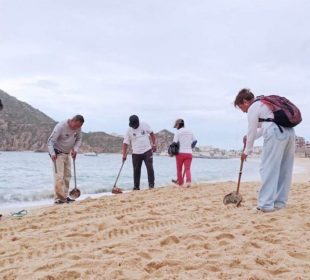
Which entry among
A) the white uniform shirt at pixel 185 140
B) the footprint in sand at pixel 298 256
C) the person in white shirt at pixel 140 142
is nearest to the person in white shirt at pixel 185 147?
the white uniform shirt at pixel 185 140

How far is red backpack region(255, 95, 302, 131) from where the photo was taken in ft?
16.4

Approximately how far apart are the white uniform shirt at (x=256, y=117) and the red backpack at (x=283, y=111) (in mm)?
49

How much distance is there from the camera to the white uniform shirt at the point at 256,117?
5117 mm

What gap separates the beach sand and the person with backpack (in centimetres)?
28

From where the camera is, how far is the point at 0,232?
4.87 m

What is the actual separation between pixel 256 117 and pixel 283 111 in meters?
0.32

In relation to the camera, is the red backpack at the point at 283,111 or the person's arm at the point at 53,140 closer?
the red backpack at the point at 283,111

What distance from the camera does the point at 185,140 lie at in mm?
9312

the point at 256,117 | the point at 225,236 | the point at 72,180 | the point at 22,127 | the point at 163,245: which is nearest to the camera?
the point at 163,245

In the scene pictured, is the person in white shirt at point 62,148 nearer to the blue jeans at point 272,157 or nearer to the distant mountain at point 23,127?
the blue jeans at point 272,157

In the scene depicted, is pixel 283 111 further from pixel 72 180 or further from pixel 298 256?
pixel 72 180

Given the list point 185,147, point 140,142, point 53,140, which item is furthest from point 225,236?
point 140,142

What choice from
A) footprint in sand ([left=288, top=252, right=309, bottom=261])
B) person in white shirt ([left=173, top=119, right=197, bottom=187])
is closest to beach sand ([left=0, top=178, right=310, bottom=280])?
footprint in sand ([left=288, top=252, right=309, bottom=261])

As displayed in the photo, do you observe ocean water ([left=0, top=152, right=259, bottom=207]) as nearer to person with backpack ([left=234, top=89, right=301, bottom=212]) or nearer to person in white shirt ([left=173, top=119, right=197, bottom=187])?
person in white shirt ([left=173, top=119, right=197, bottom=187])
